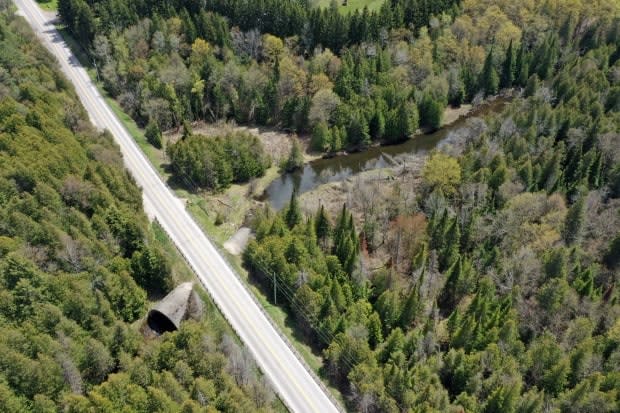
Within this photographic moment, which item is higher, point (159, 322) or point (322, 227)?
point (322, 227)

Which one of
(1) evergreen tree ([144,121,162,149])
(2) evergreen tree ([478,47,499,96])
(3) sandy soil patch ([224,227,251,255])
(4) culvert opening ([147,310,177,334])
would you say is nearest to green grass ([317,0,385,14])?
(2) evergreen tree ([478,47,499,96])

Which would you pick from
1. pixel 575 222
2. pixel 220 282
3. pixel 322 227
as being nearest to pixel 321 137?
pixel 322 227

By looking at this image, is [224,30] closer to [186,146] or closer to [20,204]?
[186,146]

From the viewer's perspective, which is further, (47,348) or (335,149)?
(335,149)

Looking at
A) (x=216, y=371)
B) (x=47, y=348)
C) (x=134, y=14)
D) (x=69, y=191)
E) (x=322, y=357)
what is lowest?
(x=322, y=357)

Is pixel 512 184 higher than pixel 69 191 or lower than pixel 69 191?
lower

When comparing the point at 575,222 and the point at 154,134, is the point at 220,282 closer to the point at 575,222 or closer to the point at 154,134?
the point at 154,134

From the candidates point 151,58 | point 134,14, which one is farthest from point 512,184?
point 134,14
